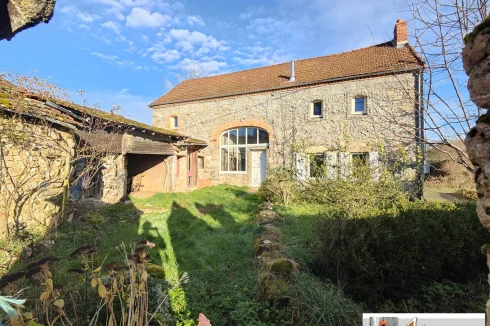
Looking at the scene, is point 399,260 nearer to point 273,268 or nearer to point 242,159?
point 273,268

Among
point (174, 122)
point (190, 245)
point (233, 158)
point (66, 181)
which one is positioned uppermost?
point (174, 122)

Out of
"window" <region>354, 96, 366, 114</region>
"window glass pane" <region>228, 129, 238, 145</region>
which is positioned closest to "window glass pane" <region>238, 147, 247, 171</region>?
"window glass pane" <region>228, 129, 238, 145</region>

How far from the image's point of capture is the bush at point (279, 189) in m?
8.98

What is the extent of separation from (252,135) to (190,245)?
33.2ft

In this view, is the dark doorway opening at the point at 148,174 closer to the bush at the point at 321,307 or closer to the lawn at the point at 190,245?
the lawn at the point at 190,245

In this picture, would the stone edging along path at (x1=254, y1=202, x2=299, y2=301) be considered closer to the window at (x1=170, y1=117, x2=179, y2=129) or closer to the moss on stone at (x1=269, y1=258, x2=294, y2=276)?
the moss on stone at (x1=269, y1=258, x2=294, y2=276)

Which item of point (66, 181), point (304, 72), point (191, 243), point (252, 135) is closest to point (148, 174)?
point (252, 135)

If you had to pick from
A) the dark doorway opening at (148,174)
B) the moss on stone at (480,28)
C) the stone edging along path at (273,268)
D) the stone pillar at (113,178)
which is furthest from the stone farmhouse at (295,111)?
the moss on stone at (480,28)

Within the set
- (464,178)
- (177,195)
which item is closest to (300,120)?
(177,195)

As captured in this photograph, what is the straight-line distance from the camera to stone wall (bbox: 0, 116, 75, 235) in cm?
513

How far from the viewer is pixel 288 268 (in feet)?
11.1

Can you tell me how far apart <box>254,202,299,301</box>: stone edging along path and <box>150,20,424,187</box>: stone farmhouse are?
14.6 ft

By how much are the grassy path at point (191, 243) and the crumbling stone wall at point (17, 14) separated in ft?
8.51

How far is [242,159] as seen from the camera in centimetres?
1505
